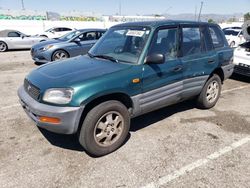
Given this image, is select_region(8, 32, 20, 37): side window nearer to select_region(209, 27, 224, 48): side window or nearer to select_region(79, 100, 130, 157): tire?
select_region(209, 27, 224, 48): side window

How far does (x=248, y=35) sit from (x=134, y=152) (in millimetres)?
6433

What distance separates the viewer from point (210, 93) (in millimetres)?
4938

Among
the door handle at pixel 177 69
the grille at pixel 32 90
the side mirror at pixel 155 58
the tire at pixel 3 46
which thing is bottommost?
the tire at pixel 3 46

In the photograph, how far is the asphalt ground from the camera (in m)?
2.83

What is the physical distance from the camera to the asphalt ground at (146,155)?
2832 mm

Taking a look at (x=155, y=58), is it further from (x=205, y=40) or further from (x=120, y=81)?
(x=205, y=40)

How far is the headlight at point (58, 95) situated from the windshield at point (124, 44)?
108 cm

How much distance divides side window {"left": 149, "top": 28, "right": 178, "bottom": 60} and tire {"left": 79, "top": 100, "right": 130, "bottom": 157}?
3.59 ft

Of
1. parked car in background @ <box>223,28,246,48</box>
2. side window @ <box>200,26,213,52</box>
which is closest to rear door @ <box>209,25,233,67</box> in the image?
side window @ <box>200,26,213,52</box>

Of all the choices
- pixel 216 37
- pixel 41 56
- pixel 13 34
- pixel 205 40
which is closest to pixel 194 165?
pixel 205 40

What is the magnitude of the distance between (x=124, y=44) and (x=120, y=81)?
38.0 inches

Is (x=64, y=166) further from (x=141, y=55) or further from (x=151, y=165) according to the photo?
(x=141, y=55)

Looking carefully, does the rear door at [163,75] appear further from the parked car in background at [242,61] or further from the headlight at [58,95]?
the parked car in background at [242,61]

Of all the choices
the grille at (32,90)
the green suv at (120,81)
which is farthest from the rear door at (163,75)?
the grille at (32,90)
